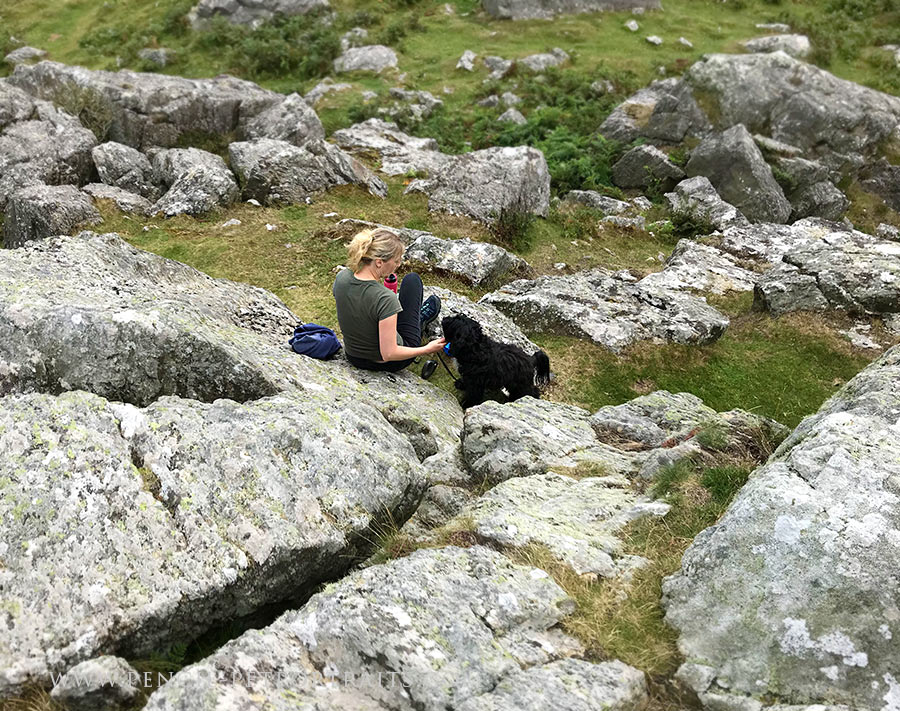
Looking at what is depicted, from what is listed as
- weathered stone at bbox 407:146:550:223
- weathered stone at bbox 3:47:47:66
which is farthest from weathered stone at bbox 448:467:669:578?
weathered stone at bbox 3:47:47:66

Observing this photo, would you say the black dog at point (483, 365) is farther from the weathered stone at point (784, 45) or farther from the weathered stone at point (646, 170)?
the weathered stone at point (784, 45)

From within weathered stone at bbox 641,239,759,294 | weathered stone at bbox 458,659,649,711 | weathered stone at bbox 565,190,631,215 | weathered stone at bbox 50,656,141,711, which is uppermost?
weathered stone at bbox 458,659,649,711

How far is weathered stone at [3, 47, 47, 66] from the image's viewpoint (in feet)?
122

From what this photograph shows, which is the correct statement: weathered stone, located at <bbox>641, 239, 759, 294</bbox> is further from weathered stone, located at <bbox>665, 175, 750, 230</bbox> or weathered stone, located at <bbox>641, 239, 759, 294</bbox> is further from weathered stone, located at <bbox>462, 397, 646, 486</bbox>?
weathered stone, located at <bbox>462, 397, 646, 486</bbox>

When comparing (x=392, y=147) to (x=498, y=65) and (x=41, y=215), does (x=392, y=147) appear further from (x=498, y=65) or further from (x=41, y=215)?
(x=498, y=65)

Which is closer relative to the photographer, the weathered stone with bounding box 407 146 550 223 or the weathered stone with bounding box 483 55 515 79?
the weathered stone with bounding box 407 146 550 223

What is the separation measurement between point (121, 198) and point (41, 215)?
245 cm

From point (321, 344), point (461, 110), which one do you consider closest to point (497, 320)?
point (321, 344)

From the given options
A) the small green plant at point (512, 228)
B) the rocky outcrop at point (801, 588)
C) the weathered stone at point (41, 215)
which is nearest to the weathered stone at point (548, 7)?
the small green plant at point (512, 228)

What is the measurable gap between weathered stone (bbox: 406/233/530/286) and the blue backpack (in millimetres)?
6196

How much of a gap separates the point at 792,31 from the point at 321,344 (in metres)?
40.3

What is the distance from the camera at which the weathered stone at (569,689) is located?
393 centimetres

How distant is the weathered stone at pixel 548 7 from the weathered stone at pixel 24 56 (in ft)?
88.0

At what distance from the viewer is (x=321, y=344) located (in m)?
9.50
